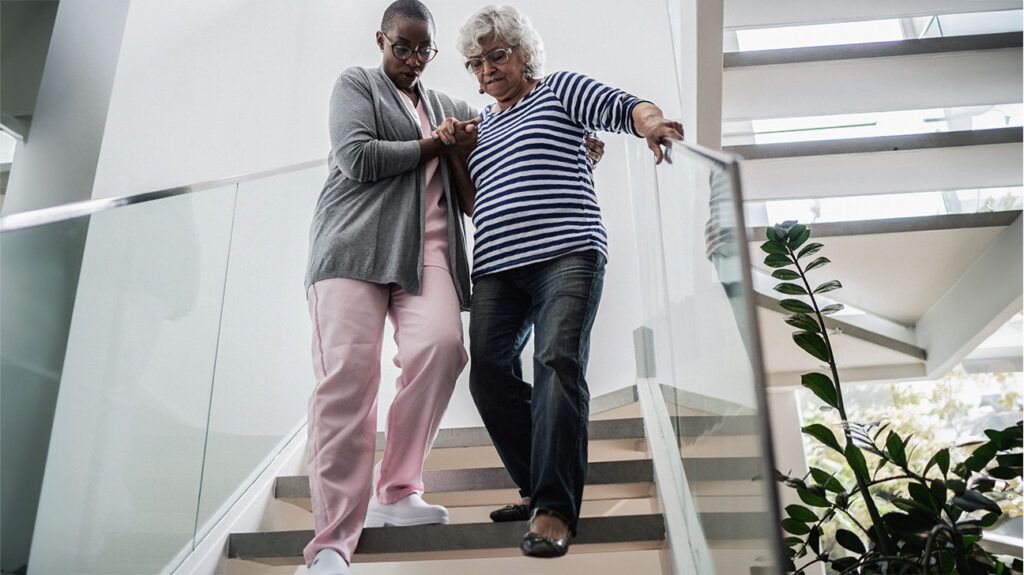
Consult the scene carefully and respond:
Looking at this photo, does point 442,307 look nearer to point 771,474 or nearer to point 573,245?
point 573,245

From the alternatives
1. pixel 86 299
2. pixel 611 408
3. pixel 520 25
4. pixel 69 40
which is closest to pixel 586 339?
pixel 520 25

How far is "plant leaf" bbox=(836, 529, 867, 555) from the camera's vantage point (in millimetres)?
2033

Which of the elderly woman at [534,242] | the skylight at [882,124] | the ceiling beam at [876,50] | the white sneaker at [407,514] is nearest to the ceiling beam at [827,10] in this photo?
the ceiling beam at [876,50]

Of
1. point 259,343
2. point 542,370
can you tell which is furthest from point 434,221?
point 259,343

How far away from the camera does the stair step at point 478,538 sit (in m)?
2.03

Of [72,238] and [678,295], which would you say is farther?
[678,295]

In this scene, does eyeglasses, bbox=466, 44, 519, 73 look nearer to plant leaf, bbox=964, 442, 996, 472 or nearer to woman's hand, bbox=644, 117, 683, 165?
woman's hand, bbox=644, 117, 683, 165

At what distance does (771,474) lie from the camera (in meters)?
1.12

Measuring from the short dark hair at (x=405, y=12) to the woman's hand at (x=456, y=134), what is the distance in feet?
0.93

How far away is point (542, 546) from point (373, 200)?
978 mm

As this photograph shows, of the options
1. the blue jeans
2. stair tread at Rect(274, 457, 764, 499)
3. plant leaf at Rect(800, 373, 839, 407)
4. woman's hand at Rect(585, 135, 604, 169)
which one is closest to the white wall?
stair tread at Rect(274, 457, 764, 499)

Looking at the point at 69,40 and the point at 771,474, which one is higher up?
the point at 69,40

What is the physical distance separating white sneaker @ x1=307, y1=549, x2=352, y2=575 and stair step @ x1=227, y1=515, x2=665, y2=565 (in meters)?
0.13

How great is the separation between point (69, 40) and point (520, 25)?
1.57 metres
